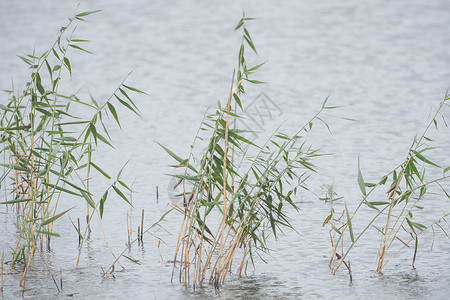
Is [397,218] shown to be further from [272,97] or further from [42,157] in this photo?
[272,97]

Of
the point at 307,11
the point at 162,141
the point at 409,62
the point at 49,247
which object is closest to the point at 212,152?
the point at 49,247

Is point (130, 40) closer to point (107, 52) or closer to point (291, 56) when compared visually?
point (107, 52)

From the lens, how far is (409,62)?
1196cm

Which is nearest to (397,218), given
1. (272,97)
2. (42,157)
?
(42,157)

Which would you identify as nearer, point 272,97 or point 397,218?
point 397,218

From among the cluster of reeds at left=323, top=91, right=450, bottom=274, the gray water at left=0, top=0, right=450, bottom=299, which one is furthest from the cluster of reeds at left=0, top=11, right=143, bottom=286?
the cluster of reeds at left=323, top=91, right=450, bottom=274

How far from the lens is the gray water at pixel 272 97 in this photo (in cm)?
505

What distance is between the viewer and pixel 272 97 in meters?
10.3

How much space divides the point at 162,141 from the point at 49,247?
3.20m

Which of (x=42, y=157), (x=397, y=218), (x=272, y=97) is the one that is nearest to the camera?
(x=42, y=157)

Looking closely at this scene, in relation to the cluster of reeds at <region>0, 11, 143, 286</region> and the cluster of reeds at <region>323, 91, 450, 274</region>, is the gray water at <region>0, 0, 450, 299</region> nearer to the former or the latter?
the cluster of reeds at <region>323, 91, 450, 274</region>

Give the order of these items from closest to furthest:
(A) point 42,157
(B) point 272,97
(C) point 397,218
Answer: (A) point 42,157 < (C) point 397,218 < (B) point 272,97

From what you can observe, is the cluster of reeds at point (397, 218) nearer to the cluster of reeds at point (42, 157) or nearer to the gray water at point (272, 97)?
the gray water at point (272, 97)

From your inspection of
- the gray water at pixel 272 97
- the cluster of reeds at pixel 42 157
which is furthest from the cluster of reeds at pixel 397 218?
the cluster of reeds at pixel 42 157
